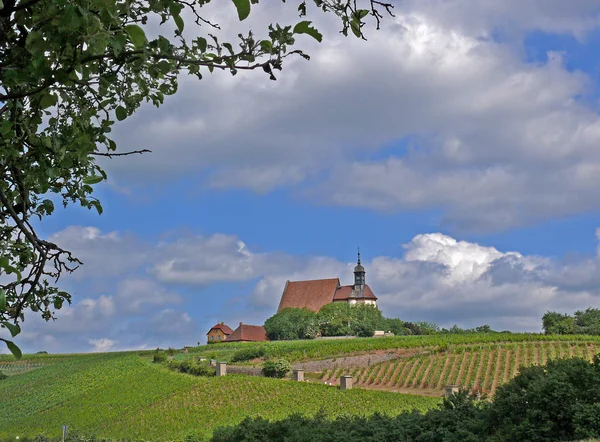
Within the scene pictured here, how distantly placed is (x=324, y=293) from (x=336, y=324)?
1845 cm

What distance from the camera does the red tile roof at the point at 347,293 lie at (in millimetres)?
92312

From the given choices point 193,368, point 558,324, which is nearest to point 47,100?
point 193,368

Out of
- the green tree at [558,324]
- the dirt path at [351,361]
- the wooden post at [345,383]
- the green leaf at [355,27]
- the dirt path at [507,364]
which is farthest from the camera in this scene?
the green tree at [558,324]

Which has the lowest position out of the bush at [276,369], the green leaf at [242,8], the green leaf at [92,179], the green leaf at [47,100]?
the bush at [276,369]

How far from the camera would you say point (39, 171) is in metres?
4.24

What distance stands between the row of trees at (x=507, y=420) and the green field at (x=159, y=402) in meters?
12.2

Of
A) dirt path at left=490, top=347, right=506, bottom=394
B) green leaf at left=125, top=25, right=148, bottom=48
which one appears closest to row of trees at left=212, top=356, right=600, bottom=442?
green leaf at left=125, top=25, right=148, bottom=48

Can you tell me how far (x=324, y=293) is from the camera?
303ft

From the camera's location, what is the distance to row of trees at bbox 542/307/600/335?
59406mm

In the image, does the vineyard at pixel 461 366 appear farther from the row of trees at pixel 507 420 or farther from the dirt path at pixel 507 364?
the row of trees at pixel 507 420

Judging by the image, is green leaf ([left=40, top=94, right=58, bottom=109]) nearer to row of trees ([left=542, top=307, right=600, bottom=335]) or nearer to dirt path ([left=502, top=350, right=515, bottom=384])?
dirt path ([left=502, top=350, right=515, bottom=384])

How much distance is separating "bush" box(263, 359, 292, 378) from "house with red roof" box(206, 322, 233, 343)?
50932 mm

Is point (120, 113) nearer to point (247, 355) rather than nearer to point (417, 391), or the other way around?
point (417, 391)

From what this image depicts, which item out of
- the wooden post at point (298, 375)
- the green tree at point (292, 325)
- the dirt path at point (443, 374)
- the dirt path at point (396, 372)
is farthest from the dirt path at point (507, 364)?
the green tree at point (292, 325)
